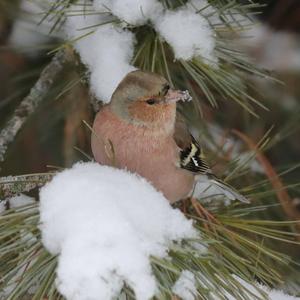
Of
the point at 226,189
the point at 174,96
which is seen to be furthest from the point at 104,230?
the point at 226,189

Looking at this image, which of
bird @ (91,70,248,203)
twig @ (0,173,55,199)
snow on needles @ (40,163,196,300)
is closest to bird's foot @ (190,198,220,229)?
bird @ (91,70,248,203)

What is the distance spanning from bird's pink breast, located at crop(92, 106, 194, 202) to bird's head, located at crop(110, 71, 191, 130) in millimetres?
21

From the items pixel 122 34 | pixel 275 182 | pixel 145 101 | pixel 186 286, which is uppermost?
pixel 122 34

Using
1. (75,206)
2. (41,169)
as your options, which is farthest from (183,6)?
(41,169)

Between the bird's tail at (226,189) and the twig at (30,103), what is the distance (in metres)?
0.50

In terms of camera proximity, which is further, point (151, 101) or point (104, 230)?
point (151, 101)

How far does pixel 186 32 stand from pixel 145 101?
19cm

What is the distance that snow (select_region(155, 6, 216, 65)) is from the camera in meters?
1.67

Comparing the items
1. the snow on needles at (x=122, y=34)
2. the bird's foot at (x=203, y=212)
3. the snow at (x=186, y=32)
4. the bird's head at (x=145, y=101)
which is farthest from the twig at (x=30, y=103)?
the bird's foot at (x=203, y=212)

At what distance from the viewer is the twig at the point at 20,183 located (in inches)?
57.4

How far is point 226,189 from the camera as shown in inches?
70.2

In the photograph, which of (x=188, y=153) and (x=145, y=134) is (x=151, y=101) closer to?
(x=145, y=134)

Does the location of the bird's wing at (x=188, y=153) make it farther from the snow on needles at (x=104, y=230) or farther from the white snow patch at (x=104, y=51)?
the snow on needles at (x=104, y=230)

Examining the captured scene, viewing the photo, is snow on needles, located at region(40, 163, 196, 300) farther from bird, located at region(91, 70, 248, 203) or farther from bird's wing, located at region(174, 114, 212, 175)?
bird's wing, located at region(174, 114, 212, 175)
